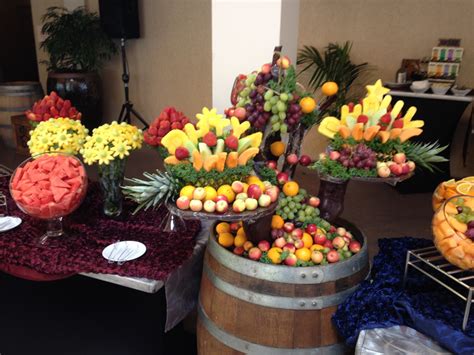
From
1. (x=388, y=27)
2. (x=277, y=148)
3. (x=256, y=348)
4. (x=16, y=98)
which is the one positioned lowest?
(x=256, y=348)

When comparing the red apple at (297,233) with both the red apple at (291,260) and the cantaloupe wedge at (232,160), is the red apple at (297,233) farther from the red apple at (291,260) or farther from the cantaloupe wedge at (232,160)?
the cantaloupe wedge at (232,160)

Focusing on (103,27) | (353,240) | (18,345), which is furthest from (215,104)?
(103,27)

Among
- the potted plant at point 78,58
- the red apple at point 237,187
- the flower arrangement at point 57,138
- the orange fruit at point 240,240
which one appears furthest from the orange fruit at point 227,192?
the potted plant at point 78,58

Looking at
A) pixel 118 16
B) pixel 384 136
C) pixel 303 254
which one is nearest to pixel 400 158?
pixel 384 136

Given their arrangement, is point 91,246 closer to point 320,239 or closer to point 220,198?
point 220,198

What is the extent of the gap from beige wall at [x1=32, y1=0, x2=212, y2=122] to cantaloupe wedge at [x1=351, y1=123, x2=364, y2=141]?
3729 millimetres

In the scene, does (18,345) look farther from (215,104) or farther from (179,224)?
(215,104)

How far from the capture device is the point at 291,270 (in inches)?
44.6

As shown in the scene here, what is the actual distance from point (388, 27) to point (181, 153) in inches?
145

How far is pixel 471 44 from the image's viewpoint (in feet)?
13.0

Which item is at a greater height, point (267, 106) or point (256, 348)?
point (267, 106)

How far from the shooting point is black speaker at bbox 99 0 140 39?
14.7 feet

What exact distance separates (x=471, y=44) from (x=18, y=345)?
407 cm

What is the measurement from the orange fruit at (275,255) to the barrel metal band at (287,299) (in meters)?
0.10
